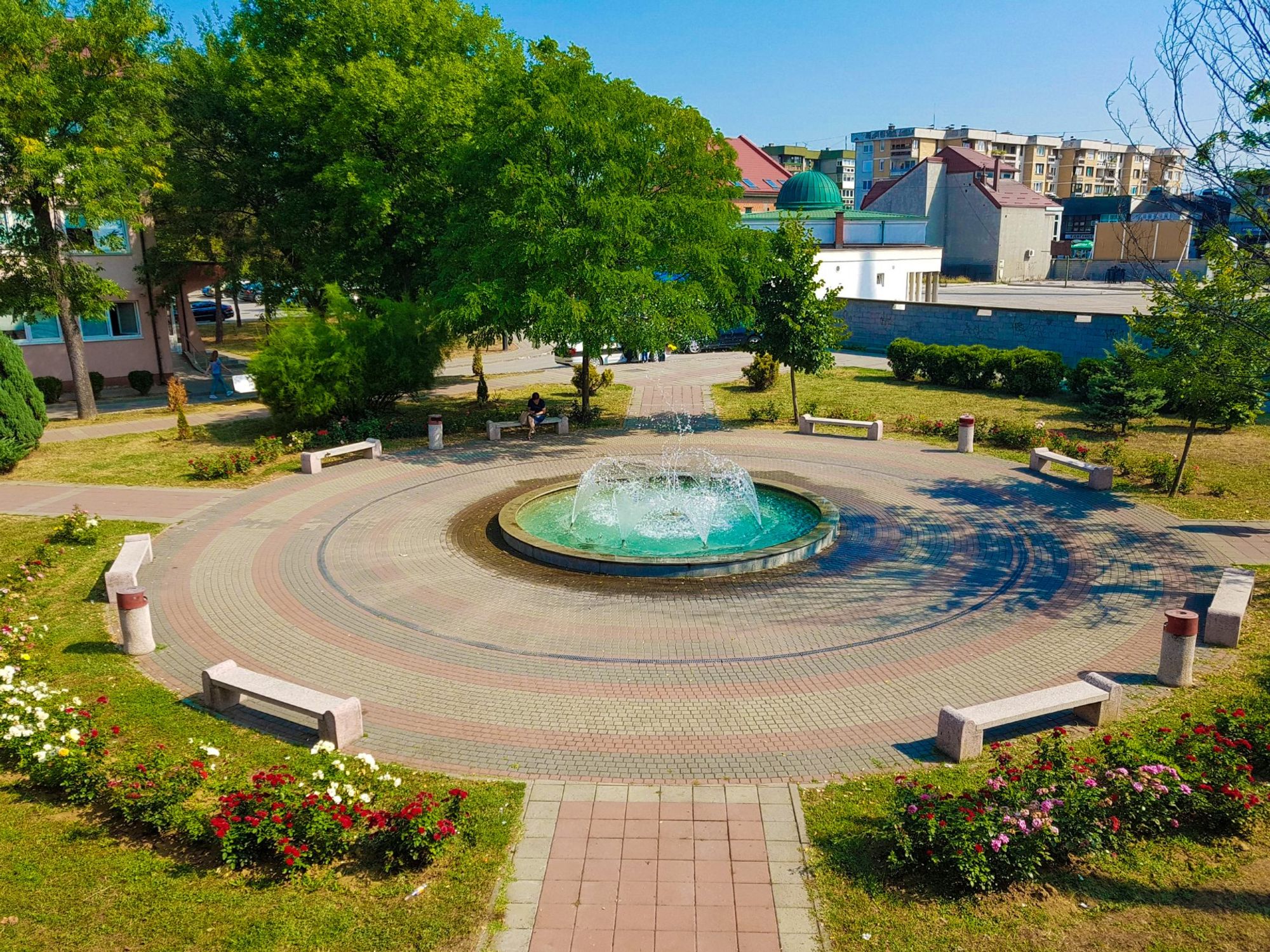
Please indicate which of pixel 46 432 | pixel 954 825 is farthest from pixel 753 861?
pixel 46 432

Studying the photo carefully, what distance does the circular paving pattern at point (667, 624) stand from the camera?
30.1 ft

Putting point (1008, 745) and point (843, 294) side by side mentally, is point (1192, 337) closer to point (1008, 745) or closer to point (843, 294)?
point (1008, 745)

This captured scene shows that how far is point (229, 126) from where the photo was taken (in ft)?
92.9

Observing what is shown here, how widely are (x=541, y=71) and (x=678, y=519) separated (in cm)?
1213

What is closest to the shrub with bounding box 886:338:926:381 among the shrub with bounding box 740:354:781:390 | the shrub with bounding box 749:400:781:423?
the shrub with bounding box 740:354:781:390

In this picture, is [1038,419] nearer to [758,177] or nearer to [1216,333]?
[1216,333]

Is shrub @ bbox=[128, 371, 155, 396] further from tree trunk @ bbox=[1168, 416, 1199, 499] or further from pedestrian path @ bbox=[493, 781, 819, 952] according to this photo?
tree trunk @ bbox=[1168, 416, 1199, 499]

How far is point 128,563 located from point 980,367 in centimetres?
2559

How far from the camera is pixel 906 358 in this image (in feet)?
102

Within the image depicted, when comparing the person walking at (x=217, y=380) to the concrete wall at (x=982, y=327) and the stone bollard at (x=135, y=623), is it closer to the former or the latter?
the stone bollard at (x=135, y=623)

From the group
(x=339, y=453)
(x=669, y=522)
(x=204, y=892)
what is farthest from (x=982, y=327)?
(x=204, y=892)

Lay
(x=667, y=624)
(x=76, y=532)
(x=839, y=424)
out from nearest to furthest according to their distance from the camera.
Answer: (x=667, y=624)
(x=76, y=532)
(x=839, y=424)

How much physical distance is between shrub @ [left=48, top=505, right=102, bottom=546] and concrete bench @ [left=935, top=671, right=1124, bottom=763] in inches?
576

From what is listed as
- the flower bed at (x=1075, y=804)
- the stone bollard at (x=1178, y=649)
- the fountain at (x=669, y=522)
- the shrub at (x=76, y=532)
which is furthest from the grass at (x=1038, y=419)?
the shrub at (x=76, y=532)
